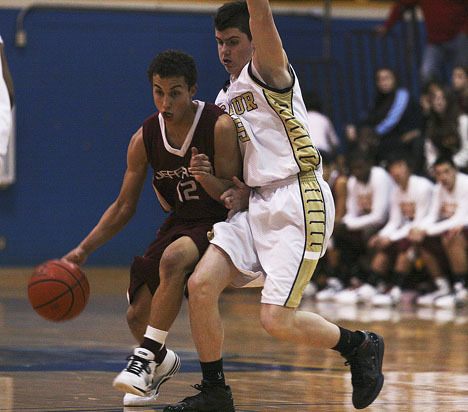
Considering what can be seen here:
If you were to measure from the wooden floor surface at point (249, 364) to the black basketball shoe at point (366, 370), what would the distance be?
3.3 inches

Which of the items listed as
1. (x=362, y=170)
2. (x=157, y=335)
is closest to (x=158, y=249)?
(x=157, y=335)

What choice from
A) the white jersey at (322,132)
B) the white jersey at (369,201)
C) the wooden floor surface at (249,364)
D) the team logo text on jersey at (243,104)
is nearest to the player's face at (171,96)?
the team logo text on jersey at (243,104)

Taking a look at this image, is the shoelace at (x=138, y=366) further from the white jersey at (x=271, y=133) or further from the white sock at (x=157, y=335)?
the white jersey at (x=271, y=133)

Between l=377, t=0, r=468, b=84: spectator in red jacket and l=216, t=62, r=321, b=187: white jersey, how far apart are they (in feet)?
29.0

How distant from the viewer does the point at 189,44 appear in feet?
53.5

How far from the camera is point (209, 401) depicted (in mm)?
4707

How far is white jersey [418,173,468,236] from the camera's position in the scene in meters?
11.7

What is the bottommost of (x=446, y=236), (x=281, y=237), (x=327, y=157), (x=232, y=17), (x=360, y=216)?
(x=360, y=216)

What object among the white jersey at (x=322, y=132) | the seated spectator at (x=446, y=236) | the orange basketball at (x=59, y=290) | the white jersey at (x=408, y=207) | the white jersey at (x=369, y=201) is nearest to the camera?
the orange basketball at (x=59, y=290)

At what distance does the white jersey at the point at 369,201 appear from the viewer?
503 inches

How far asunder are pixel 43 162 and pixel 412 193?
563cm

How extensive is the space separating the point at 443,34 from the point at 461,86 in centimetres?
106

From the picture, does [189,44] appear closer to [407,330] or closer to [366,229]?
[366,229]

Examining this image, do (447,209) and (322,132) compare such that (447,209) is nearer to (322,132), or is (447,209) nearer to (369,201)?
(369,201)
